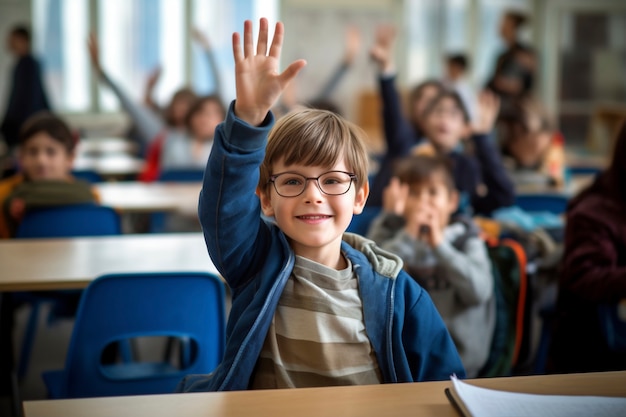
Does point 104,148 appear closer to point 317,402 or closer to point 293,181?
point 293,181

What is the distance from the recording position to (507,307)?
2619 millimetres

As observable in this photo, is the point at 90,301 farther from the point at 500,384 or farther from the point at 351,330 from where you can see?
the point at 500,384

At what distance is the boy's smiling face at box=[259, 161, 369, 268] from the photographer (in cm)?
149

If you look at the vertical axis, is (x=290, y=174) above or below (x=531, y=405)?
above

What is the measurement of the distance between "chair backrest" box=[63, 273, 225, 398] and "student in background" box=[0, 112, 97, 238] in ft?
A: 4.19

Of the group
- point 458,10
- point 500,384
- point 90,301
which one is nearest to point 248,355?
point 500,384

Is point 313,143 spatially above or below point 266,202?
above

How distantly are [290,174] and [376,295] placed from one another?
27cm

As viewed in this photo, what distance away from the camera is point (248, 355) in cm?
145

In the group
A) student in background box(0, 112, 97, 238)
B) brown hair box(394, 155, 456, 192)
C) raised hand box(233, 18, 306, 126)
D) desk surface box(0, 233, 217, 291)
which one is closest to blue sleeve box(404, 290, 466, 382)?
raised hand box(233, 18, 306, 126)

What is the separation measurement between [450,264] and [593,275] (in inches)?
15.9

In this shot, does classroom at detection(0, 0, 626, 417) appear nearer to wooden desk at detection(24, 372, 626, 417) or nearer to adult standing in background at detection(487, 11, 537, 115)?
wooden desk at detection(24, 372, 626, 417)

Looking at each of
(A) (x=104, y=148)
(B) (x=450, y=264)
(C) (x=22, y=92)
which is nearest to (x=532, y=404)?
(B) (x=450, y=264)

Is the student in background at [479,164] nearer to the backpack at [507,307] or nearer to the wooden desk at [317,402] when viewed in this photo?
the backpack at [507,307]
